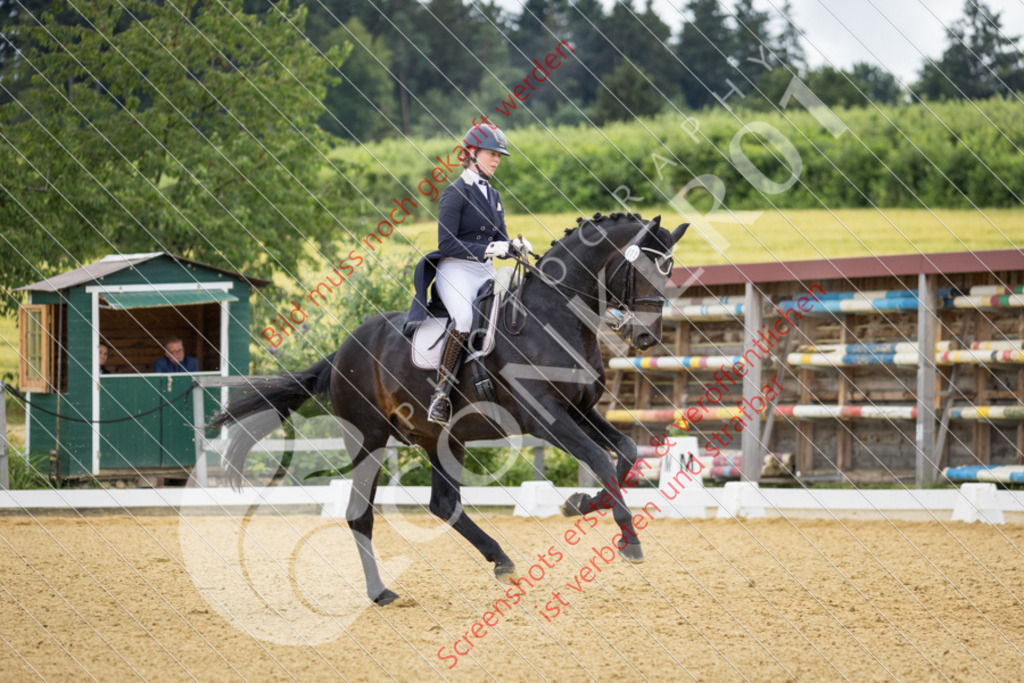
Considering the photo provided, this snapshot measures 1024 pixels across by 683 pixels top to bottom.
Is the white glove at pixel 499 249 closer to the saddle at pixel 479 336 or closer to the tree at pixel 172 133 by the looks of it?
the saddle at pixel 479 336

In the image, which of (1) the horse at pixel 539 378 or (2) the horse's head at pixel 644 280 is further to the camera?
(1) the horse at pixel 539 378

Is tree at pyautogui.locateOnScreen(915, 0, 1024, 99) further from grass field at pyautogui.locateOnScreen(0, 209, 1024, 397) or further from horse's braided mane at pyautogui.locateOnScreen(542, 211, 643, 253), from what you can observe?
horse's braided mane at pyautogui.locateOnScreen(542, 211, 643, 253)

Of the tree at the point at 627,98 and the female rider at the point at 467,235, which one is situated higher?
the tree at the point at 627,98

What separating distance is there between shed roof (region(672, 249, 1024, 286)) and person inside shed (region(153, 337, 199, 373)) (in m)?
6.41

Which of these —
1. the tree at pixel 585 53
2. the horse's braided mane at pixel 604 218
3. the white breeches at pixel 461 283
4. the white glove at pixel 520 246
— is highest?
the tree at pixel 585 53

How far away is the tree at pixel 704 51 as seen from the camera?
47625 millimetres

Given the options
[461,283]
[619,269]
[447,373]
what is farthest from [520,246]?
[447,373]

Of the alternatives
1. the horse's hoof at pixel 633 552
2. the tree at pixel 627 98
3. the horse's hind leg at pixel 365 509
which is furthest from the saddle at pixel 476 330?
the tree at pixel 627 98

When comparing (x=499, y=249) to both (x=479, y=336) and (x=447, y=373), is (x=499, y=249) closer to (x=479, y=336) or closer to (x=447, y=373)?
(x=479, y=336)

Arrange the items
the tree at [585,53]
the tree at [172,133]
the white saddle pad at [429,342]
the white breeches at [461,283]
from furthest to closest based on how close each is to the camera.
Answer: the tree at [585,53] < the tree at [172,133] < the white saddle pad at [429,342] < the white breeches at [461,283]

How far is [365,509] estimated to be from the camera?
7289 millimetres

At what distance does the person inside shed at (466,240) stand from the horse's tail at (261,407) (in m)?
1.53

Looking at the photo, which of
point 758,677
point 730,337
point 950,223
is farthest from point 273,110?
point 950,223

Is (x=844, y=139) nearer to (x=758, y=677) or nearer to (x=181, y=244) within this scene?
(x=181, y=244)
